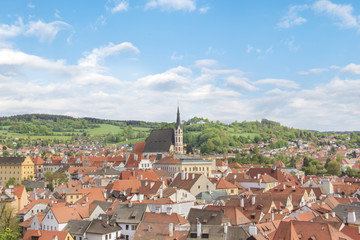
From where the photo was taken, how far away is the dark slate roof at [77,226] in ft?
170

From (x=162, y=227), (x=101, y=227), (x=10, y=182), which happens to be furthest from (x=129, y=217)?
(x=10, y=182)

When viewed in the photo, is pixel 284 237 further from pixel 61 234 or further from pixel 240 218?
pixel 61 234

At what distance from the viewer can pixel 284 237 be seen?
41.9 meters

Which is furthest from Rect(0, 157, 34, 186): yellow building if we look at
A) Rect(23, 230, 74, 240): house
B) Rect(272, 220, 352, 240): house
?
Rect(272, 220, 352, 240): house

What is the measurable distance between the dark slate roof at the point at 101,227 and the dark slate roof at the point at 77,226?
2.85 ft

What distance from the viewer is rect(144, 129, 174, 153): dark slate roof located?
12975 cm

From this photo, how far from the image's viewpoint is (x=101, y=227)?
51438mm

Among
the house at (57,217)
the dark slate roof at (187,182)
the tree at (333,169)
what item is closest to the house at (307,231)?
the house at (57,217)

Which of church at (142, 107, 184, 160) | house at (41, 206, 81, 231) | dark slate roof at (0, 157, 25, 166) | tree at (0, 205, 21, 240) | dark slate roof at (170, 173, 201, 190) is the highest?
church at (142, 107, 184, 160)

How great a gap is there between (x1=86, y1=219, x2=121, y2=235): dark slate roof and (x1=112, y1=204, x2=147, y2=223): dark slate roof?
1365 mm

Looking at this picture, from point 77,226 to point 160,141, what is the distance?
263ft

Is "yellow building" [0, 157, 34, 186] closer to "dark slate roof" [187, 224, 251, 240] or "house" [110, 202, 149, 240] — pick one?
"house" [110, 202, 149, 240]

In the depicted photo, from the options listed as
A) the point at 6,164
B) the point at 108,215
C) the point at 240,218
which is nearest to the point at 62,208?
the point at 108,215

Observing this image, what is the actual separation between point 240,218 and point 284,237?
12068 millimetres
